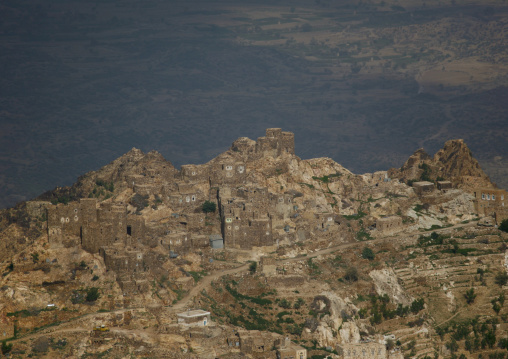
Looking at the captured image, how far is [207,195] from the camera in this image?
11150 centimetres

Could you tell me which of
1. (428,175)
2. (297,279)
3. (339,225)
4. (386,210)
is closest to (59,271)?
(297,279)

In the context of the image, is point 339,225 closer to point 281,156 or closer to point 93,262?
point 281,156

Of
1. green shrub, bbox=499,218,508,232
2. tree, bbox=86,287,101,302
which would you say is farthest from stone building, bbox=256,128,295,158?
tree, bbox=86,287,101,302

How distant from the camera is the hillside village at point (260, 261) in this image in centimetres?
8681

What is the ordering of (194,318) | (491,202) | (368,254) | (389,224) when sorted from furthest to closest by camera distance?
(491,202)
(389,224)
(368,254)
(194,318)

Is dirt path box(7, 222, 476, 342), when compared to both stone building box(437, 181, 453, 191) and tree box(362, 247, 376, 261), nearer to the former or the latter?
tree box(362, 247, 376, 261)

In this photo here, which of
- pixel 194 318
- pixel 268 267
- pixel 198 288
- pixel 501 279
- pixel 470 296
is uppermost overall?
pixel 268 267

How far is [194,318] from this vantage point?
8706 cm

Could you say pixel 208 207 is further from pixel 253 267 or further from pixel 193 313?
pixel 193 313

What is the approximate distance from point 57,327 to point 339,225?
3733cm

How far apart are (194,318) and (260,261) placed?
16.1 metres

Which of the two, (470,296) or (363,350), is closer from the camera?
(363,350)

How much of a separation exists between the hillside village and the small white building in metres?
0.12

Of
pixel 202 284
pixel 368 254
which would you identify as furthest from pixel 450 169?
pixel 202 284
